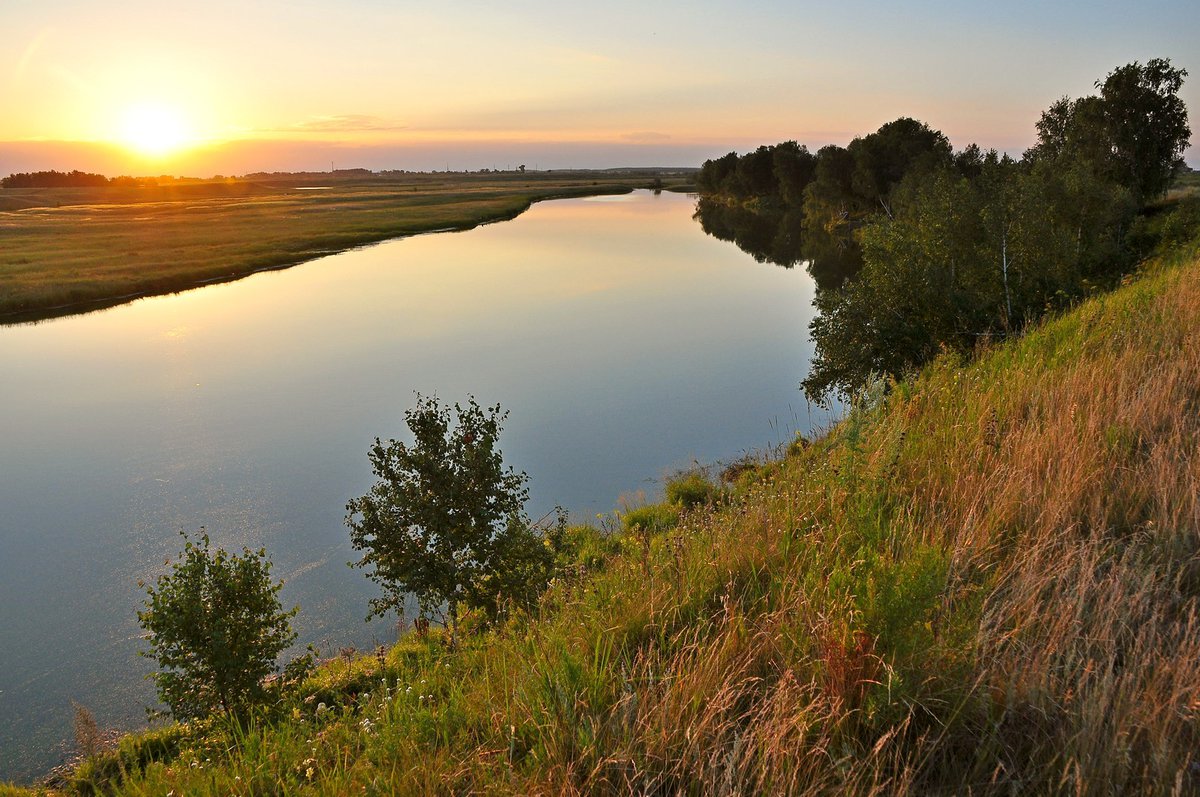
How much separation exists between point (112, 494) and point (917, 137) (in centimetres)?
7163

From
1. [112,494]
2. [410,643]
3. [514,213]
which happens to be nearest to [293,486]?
[112,494]

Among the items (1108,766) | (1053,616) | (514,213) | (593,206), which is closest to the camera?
(1108,766)

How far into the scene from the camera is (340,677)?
10.6m

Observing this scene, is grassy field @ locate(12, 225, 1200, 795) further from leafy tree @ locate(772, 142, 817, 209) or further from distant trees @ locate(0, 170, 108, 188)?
distant trees @ locate(0, 170, 108, 188)

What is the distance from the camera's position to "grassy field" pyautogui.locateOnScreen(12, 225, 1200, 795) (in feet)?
8.84

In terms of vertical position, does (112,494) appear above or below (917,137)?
below

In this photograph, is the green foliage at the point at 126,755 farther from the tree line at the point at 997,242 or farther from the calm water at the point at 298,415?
the tree line at the point at 997,242

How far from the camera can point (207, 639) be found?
28.6 ft

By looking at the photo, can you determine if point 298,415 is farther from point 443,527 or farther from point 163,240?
point 163,240

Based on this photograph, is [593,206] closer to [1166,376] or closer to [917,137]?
[917,137]

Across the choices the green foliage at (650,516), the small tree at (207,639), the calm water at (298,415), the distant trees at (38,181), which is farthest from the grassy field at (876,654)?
the distant trees at (38,181)

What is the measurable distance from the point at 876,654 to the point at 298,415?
78.0ft

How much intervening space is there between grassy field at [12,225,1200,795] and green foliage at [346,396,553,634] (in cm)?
489

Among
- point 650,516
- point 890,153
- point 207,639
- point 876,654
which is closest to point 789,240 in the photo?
point 890,153
